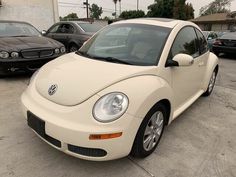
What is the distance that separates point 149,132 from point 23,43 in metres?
4.41

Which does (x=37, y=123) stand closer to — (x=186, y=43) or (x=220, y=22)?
(x=186, y=43)

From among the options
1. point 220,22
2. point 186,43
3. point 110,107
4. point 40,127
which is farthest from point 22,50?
point 220,22

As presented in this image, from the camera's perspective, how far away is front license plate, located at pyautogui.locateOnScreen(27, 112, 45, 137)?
259cm

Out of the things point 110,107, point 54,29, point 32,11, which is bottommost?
point 110,107

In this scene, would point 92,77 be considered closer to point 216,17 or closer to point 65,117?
point 65,117

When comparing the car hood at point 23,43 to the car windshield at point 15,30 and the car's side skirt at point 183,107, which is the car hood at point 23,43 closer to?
the car windshield at point 15,30

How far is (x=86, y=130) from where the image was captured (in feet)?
7.64

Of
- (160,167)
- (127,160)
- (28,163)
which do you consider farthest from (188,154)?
(28,163)

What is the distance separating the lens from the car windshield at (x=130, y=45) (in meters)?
3.19

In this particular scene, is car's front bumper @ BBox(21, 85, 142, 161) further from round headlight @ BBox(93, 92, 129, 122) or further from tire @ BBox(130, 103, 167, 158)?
tire @ BBox(130, 103, 167, 158)

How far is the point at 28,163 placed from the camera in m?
2.78

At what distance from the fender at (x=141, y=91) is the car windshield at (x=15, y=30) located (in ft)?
16.8

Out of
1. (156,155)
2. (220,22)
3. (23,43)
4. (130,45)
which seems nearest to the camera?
(156,155)

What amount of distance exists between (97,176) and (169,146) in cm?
111
